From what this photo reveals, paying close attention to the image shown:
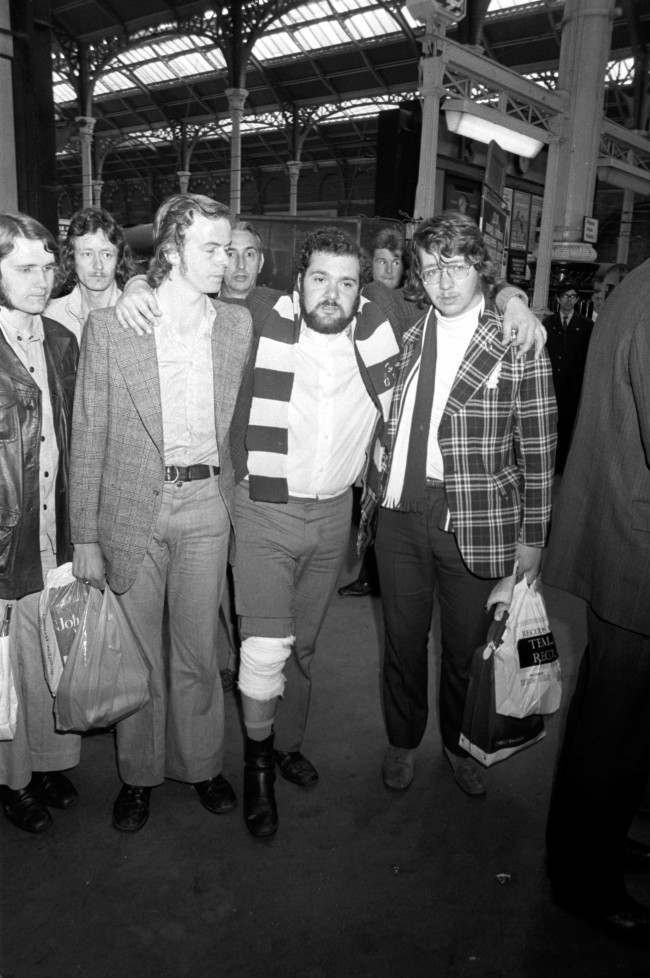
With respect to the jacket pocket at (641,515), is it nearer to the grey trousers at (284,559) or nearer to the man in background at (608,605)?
the man in background at (608,605)

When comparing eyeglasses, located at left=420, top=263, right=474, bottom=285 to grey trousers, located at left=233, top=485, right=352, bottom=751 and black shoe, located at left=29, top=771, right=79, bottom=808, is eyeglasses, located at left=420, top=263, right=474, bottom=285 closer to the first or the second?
grey trousers, located at left=233, top=485, right=352, bottom=751

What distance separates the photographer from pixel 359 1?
16328mm

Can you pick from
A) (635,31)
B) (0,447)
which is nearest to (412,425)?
(0,447)

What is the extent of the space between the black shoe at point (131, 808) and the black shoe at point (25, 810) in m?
0.22

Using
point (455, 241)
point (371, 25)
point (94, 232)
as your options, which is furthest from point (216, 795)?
point (371, 25)

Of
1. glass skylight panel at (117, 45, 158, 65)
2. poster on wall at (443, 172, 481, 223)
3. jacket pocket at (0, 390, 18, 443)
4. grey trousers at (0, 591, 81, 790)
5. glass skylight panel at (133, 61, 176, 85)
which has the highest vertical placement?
glass skylight panel at (117, 45, 158, 65)

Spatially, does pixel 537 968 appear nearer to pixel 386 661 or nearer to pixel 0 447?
pixel 386 661

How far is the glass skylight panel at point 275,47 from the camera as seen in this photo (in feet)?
62.3

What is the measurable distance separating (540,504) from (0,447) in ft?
5.40

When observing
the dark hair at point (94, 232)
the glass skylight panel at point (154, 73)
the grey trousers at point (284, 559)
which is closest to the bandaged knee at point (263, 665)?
the grey trousers at point (284, 559)

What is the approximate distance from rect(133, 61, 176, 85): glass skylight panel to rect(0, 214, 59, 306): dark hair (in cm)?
2332

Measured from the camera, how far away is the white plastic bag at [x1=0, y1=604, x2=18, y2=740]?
211 centimetres

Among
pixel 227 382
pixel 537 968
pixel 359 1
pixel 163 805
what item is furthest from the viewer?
pixel 359 1

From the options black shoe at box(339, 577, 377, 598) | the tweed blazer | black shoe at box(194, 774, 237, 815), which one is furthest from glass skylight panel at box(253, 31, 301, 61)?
black shoe at box(194, 774, 237, 815)
